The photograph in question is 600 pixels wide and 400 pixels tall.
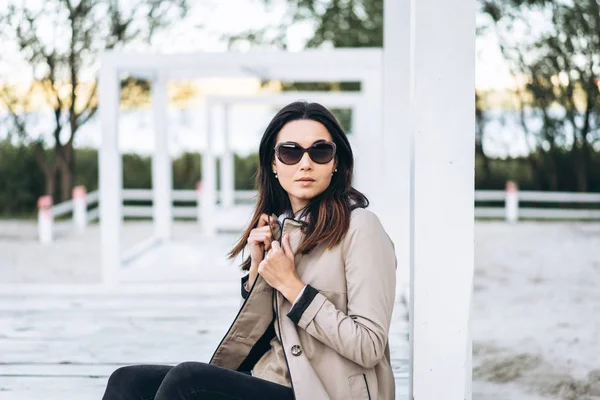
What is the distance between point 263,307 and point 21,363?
2.62 meters

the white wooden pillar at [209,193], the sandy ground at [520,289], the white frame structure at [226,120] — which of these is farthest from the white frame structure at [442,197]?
the white wooden pillar at [209,193]

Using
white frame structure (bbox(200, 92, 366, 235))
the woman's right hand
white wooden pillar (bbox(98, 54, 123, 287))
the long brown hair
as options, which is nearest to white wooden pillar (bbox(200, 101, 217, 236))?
white frame structure (bbox(200, 92, 366, 235))

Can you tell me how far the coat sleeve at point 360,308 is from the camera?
7.50ft

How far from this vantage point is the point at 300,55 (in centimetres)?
724

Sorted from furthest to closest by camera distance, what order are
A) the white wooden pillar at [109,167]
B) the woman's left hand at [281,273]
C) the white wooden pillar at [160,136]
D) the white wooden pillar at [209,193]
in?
the white wooden pillar at [209,193] → the white wooden pillar at [160,136] → the white wooden pillar at [109,167] → the woman's left hand at [281,273]

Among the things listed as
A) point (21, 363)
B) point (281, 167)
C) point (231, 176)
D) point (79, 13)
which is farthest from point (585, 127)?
point (281, 167)

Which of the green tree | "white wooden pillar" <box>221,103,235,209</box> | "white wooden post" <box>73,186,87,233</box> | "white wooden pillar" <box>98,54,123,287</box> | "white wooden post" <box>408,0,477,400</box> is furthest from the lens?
the green tree

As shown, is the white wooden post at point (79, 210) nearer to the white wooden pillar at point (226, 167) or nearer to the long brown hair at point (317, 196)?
the white wooden pillar at point (226, 167)

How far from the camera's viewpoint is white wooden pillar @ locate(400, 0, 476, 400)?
105 inches

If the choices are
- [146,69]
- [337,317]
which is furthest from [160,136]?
[337,317]

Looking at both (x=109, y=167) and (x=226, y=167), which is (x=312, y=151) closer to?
(x=109, y=167)

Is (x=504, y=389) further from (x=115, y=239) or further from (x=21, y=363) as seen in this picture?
(x=115, y=239)

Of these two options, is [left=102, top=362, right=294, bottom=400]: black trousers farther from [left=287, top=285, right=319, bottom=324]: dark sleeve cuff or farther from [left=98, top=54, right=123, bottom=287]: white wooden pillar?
[left=98, top=54, right=123, bottom=287]: white wooden pillar

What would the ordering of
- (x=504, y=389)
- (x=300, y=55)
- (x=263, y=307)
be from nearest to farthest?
(x=263, y=307) → (x=504, y=389) → (x=300, y=55)
